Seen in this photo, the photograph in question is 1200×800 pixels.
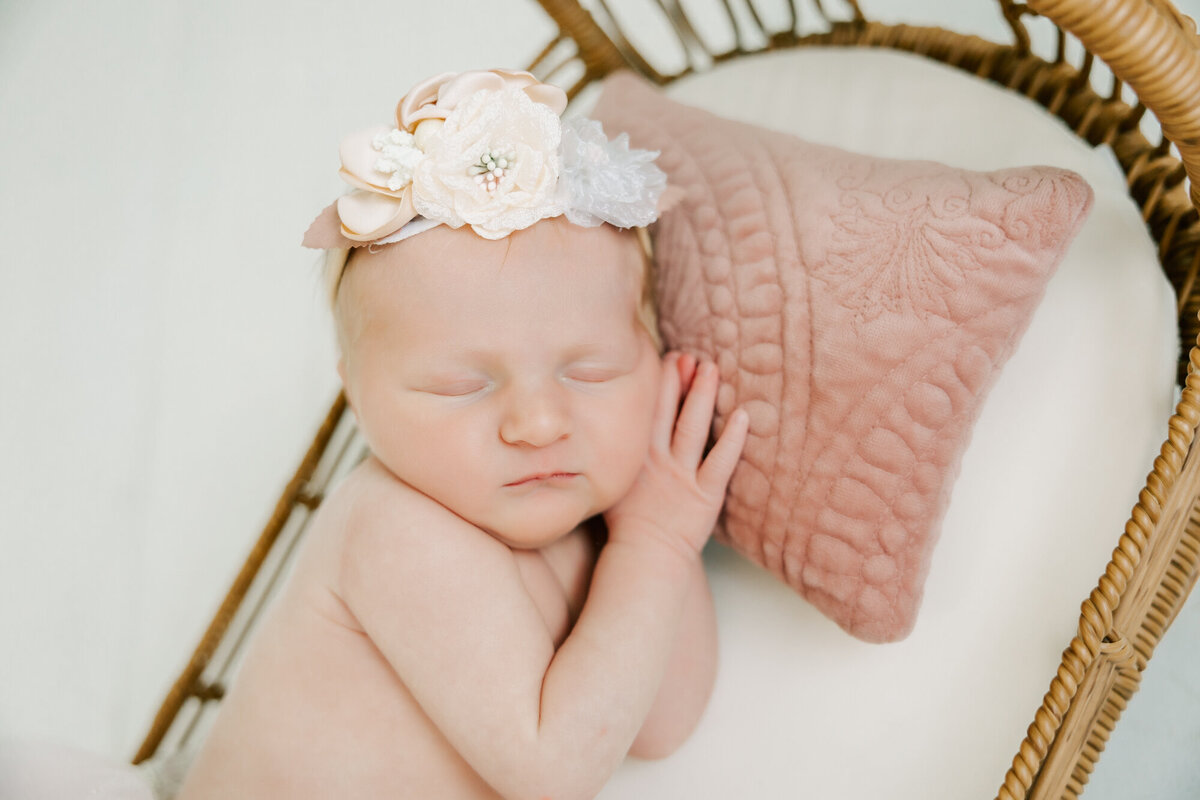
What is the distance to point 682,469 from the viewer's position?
3.28ft

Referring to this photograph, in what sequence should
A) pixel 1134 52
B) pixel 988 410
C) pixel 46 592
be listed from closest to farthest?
pixel 1134 52, pixel 988 410, pixel 46 592

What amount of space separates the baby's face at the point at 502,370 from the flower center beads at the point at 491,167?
0.16 ft

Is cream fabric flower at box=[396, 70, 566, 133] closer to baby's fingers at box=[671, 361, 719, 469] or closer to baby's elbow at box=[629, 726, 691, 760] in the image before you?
baby's fingers at box=[671, 361, 719, 469]

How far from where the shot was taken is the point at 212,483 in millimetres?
1442

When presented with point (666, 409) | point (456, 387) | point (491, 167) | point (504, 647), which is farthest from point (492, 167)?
point (504, 647)

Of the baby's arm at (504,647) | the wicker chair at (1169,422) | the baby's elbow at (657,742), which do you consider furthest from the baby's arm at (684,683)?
the wicker chair at (1169,422)

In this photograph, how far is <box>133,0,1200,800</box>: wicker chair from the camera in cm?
69

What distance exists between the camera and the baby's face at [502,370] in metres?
0.85

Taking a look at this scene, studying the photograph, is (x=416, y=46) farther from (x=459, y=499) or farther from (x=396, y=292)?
(x=459, y=499)

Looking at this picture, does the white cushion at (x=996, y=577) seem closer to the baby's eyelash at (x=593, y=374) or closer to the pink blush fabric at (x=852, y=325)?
the pink blush fabric at (x=852, y=325)

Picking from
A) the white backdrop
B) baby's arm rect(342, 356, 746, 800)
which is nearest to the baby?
baby's arm rect(342, 356, 746, 800)

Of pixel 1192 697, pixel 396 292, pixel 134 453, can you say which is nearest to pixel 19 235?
pixel 134 453

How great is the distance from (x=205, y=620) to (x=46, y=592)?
0.31 meters

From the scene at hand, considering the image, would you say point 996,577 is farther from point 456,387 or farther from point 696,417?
point 456,387
